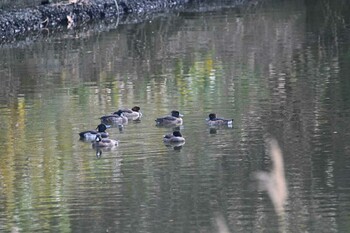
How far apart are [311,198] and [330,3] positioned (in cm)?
A: 3195

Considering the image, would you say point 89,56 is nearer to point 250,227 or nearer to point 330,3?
point 330,3

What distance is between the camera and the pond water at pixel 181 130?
1538cm

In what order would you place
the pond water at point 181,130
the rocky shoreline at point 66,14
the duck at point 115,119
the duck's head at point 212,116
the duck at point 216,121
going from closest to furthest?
the pond water at point 181,130 < the duck at point 216,121 < the duck's head at point 212,116 < the duck at point 115,119 < the rocky shoreline at point 66,14

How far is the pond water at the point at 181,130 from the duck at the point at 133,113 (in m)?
0.22

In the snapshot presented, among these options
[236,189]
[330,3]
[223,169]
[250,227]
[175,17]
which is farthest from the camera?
[330,3]

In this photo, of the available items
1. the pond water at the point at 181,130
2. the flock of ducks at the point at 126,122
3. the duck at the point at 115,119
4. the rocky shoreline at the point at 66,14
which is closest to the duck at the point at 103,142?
the flock of ducks at the point at 126,122

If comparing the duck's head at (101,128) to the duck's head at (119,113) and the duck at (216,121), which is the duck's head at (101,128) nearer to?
the duck's head at (119,113)

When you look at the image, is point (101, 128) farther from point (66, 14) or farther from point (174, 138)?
point (66, 14)

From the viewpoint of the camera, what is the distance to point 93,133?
20438mm

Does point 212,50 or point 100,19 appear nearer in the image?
point 212,50

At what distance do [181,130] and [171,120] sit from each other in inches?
13.4

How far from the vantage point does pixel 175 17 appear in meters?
43.6

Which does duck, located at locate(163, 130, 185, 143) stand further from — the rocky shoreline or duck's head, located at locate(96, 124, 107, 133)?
the rocky shoreline

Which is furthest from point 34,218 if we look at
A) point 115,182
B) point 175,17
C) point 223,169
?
point 175,17
